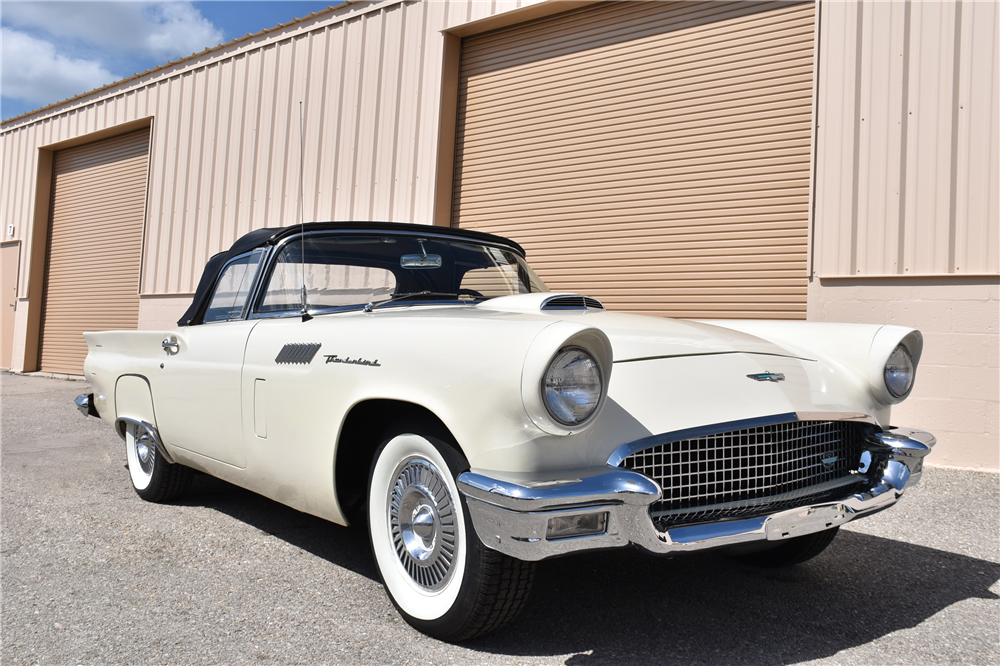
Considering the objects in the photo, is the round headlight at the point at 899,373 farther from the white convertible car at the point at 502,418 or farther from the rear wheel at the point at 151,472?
the rear wheel at the point at 151,472

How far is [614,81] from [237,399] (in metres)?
5.38

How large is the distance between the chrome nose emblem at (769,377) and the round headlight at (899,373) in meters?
0.56

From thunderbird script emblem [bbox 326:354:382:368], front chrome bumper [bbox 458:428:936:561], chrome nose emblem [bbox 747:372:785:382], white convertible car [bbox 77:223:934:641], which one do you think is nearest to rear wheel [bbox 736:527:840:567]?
white convertible car [bbox 77:223:934:641]

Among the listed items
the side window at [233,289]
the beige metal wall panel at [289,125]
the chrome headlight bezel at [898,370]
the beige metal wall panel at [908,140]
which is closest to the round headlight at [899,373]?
the chrome headlight bezel at [898,370]

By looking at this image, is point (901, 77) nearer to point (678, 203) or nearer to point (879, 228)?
point (879, 228)

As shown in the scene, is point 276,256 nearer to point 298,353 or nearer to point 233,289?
point 233,289

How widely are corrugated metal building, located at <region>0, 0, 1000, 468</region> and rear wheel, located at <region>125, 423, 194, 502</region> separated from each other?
203 cm

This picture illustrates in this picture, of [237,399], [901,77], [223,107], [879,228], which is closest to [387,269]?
[237,399]

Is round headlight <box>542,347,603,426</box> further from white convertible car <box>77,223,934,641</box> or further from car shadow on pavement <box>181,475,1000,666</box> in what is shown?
car shadow on pavement <box>181,475,1000,666</box>

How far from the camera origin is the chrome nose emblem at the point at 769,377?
2172 mm

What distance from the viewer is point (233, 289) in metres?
3.45

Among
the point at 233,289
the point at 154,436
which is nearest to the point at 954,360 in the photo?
the point at 233,289

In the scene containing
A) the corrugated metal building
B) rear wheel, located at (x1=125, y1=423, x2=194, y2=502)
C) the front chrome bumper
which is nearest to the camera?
the front chrome bumper

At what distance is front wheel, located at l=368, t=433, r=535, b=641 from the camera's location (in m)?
1.91
